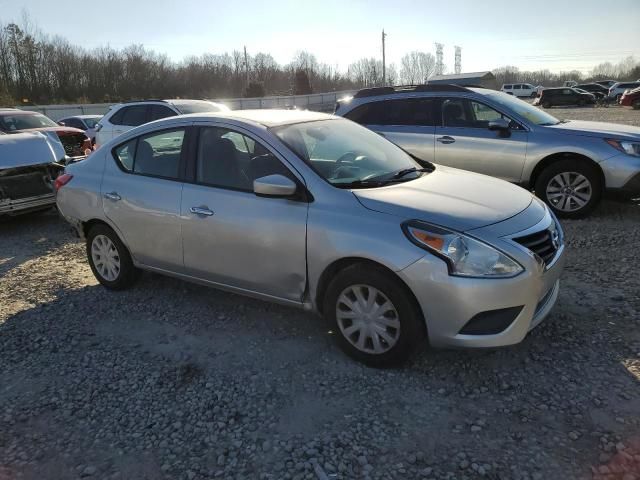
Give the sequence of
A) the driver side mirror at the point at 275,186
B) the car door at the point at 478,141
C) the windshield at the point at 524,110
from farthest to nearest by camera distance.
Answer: the windshield at the point at 524,110 → the car door at the point at 478,141 → the driver side mirror at the point at 275,186

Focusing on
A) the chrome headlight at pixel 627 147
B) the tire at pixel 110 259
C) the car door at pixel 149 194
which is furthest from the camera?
the chrome headlight at pixel 627 147

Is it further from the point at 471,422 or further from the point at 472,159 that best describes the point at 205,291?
the point at 472,159

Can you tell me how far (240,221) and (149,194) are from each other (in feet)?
3.47

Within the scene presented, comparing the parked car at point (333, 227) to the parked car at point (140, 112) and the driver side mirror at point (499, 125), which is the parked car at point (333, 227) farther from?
the parked car at point (140, 112)

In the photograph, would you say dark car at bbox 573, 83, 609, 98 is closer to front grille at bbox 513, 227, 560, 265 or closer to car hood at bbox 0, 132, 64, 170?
car hood at bbox 0, 132, 64, 170

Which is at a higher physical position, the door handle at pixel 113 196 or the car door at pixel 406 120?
the car door at pixel 406 120

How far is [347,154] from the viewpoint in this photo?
4.13m

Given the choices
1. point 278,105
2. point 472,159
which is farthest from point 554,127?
point 278,105

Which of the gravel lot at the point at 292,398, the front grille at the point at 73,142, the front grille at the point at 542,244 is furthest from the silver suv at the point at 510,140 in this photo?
the front grille at the point at 73,142

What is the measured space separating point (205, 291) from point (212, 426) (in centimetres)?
212

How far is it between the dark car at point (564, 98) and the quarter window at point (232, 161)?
41021mm

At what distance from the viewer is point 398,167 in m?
4.21

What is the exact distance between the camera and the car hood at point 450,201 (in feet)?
10.6

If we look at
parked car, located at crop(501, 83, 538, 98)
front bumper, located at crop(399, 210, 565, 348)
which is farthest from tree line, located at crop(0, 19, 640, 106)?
front bumper, located at crop(399, 210, 565, 348)
